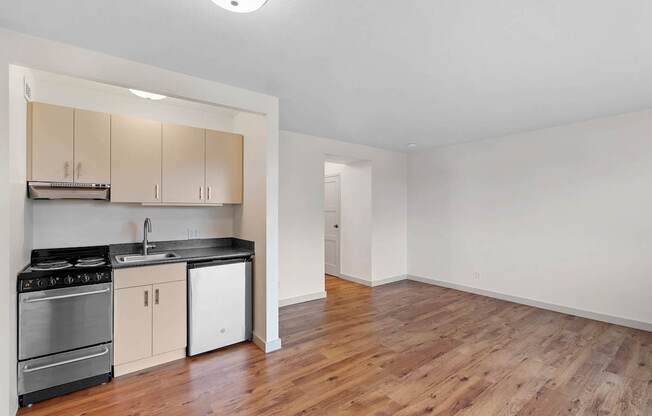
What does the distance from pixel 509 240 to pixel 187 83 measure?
485 cm

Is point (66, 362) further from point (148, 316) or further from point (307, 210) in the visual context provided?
point (307, 210)

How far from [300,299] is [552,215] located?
3843 millimetres

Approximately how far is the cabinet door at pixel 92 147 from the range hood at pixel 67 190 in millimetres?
59

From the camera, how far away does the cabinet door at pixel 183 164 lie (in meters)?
3.10

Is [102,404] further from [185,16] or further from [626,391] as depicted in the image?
[626,391]

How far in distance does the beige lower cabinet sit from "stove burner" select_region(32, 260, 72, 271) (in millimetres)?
412

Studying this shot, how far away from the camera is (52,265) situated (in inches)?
100

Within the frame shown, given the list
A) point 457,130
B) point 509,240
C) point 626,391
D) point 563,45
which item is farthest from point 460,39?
point 509,240

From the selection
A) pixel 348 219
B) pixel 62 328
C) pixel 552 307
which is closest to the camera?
pixel 62 328

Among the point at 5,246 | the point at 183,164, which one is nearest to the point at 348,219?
the point at 183,164

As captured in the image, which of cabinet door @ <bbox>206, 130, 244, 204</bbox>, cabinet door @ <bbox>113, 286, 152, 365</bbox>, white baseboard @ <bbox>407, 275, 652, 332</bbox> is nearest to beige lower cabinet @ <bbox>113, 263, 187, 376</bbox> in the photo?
cabinet door @ <bbox>113, 286, 152, 365</bbox>

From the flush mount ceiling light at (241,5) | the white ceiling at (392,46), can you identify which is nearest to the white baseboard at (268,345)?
the white ceiling at (392,46)

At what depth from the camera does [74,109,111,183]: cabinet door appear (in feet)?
8.70

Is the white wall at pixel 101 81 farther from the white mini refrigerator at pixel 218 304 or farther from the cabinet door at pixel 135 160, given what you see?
the cabinet door at pixel 135 160
